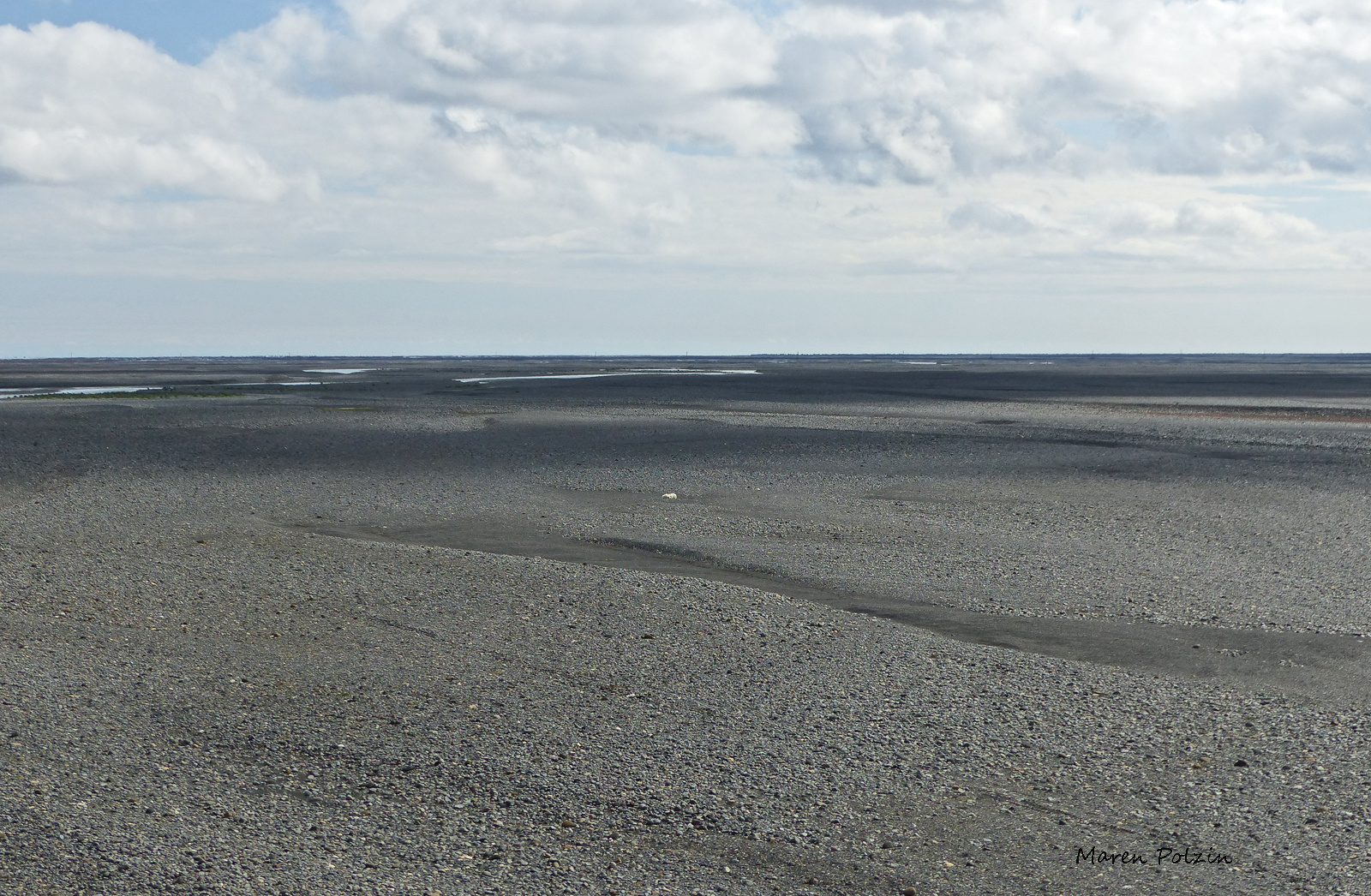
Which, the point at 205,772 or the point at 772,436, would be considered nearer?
the point at 205,772

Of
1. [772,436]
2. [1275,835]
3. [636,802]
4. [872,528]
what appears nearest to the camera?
[1275,835]

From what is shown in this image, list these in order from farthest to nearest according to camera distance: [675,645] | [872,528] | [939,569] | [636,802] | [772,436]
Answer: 1. [772,436]
2. [872,528]
3. [939,569]
4. [675,645]
5. [636,802]

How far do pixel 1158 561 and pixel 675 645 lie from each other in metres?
6.29

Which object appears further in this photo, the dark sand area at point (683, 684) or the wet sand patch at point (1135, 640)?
the wet sand patch at point (1135, 640)

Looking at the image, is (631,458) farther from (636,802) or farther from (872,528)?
(636,802)

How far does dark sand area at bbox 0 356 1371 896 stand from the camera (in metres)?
5.63

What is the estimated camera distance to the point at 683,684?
27.6ft

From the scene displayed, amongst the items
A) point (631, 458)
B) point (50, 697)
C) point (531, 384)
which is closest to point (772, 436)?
point (631, 458)

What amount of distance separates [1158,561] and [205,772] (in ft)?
33.0

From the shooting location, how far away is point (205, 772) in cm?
654

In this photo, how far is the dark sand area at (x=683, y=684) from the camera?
5.63m

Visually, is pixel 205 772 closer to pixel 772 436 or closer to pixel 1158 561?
pixel 1158 561

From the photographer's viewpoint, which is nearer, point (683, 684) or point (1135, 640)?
point (683, 684)

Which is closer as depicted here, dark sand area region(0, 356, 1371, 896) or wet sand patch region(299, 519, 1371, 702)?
dark sand area region(0, 356, 1371, 896)
